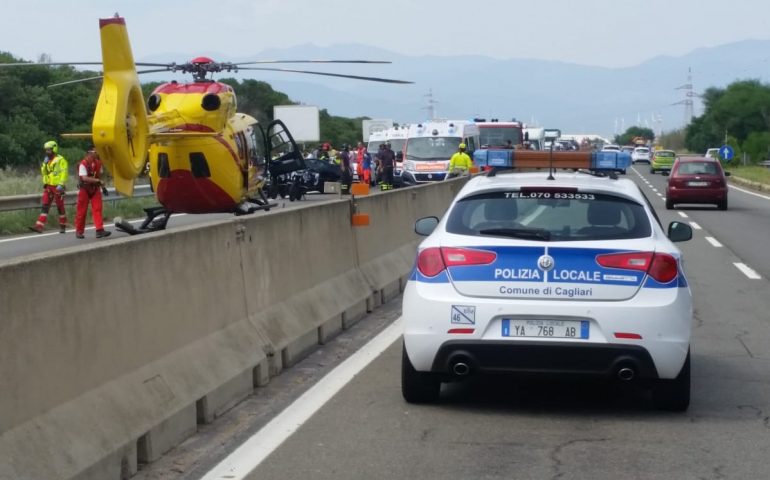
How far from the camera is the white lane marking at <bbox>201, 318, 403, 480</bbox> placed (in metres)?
6.34

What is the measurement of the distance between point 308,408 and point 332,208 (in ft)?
14.2

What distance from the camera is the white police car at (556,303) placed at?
7.44 m

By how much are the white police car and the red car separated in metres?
29.2

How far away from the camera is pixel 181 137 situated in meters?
19.5

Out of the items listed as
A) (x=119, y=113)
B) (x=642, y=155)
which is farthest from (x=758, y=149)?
(x=119, y=113)

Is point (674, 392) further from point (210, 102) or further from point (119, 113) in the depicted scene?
→ point (210, 102)

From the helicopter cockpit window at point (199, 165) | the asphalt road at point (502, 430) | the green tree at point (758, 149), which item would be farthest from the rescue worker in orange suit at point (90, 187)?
the green tree at point (758, 149)

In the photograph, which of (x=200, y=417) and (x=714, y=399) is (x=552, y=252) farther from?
(x=200, y=417)

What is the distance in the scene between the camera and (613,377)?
7480 mm

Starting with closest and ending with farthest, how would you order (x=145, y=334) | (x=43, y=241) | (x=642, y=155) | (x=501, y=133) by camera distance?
(x=145, y=334) → (x=43, y=241) → (x=501, y=133) → (x=642, y=155)

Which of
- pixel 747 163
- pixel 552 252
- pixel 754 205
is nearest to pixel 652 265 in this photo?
pixel 552 252

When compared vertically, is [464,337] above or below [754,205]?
above

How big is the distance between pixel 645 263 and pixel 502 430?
134 centimetres

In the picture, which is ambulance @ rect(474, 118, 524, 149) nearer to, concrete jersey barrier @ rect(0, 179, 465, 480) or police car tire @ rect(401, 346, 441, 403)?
concrete jersey barrier @ rect(0, 179, 465, 480)
